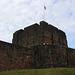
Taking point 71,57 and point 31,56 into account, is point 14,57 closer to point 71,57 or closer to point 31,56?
point 31,56

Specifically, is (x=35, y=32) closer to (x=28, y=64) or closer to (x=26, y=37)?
(x=26, y=37)

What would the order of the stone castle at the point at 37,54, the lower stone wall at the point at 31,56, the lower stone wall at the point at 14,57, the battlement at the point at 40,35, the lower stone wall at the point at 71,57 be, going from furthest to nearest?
the battlement at the point at 40,35
the lower stone wall at the point at 71,57
the stone castle at the point at 37,54
the lower stone wall at the point at 31,56
the lower stone wall at the point at 14,57

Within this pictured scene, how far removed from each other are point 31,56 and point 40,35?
5.09m

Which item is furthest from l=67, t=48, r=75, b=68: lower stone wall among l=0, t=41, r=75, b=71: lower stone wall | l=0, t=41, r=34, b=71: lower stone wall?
l=0, t=41, r=34, b=71: lower stone wall

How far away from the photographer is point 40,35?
18625 millimetres

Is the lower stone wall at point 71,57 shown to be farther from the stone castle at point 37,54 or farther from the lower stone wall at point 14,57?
the lower stone wall at point 14,57

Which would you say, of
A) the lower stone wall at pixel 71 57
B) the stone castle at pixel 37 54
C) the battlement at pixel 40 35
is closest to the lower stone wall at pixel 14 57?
the stone castle at pixel 37 54

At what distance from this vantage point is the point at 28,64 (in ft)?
45.6

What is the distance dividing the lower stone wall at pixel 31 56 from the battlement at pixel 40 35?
431cm

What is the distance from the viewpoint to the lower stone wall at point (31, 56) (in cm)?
1192

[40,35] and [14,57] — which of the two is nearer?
[14,57]

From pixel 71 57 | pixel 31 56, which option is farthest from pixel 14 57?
pixel 71 57

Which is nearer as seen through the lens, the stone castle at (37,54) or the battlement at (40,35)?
the stone castle at (37,54)

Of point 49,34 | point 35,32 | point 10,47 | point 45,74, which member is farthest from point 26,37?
point 45,74
